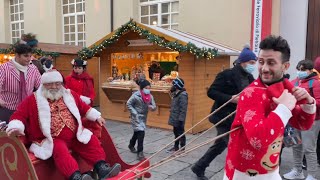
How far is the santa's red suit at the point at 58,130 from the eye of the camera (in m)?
3.22

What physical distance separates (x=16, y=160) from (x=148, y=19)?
924 centimetres

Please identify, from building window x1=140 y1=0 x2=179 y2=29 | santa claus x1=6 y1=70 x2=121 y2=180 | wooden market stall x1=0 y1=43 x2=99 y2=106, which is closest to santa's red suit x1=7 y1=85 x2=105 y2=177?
santa claus x1=6 y1=70 x2=121 y2=180

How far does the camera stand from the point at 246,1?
8.64 metres

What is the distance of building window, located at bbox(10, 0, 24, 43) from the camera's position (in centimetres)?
1589

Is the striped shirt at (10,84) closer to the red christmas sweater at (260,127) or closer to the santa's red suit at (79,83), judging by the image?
the santa's red suit at (79,83)

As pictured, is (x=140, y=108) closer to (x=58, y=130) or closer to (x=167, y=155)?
(x=167, y=155)

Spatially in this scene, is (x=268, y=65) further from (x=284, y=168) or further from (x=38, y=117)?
(x=284, y=168)

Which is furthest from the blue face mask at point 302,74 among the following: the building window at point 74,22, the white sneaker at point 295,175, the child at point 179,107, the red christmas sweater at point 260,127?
the building window at point 74,22

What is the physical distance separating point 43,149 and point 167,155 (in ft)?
9.61

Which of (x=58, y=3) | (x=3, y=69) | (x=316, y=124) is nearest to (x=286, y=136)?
(x=316, y=124)

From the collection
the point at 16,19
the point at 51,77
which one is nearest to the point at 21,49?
the point at 51,77

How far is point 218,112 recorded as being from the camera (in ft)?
13.6

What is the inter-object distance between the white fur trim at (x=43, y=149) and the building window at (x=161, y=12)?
7998 mm

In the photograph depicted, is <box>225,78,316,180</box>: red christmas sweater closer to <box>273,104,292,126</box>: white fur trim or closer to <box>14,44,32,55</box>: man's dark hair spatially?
<box>273,104,292,126</box>: white fur trim
